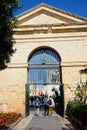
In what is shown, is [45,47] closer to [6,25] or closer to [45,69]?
[45,69]

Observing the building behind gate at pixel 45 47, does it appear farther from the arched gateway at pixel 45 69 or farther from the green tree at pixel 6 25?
the green tree at pixel 6 25

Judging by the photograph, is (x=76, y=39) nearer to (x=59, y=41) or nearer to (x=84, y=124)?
(x=59, y=41)

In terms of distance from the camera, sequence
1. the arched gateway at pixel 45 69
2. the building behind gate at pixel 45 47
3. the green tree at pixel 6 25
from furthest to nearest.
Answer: the arched gateway at pixel 45 69, the building behind gate at pixel 45 47, the green tree at pixel 6 25

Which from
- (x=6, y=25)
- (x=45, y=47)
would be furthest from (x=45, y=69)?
(x=6, y=25)

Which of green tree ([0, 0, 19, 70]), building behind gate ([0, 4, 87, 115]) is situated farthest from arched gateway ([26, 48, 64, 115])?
green tree ([0, 0, 19, 70])

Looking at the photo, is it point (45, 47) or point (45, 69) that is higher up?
point (45, 47)

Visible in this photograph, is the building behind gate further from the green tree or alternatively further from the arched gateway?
the green tree

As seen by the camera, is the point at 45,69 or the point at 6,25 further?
the point at 45,69

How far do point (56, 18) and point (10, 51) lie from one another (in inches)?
458

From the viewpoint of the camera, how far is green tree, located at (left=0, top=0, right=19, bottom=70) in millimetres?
10625

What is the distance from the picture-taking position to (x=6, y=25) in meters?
11.1

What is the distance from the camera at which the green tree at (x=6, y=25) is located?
10625mm

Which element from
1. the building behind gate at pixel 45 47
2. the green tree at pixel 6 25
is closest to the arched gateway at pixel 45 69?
the building behind gate at pixel 45 47

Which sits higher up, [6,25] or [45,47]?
[45,47]
